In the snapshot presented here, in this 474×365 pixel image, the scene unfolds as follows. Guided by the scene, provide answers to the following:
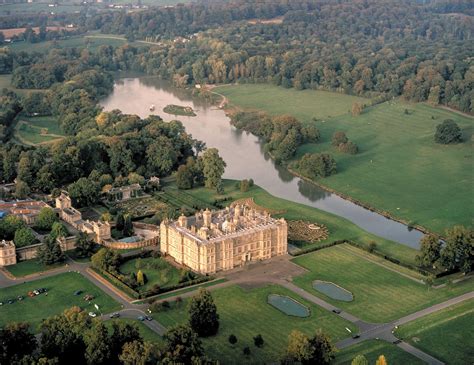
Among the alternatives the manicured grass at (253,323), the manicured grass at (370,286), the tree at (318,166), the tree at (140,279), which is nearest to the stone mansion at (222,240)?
the manicured grass at (370,286)

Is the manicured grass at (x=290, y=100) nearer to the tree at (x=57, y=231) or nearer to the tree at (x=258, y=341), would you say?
the tree at (x=57, y=231)

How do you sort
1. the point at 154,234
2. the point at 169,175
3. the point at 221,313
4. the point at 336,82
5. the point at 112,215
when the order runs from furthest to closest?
the point at 336,82 < the point at 169,175 < the point at 112,215 < the point at 154,234 < the point at 221,313

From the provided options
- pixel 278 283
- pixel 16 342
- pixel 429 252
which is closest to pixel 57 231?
pixel 278 283

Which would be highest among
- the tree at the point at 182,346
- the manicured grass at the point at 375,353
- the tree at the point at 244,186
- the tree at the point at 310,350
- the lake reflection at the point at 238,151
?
the tree at the point at 182,346

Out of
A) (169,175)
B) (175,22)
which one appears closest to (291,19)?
(175,22)

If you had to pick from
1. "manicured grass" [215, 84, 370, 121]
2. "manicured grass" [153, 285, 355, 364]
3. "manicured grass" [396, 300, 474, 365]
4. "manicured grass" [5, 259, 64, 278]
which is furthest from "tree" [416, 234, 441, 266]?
"manicured grass" [215, 84, 370, 121]

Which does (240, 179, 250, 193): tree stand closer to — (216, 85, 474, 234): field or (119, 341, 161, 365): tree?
(216, 85, 474, 234): field

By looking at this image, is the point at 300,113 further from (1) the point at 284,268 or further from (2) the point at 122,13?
(2) the point at 122,13

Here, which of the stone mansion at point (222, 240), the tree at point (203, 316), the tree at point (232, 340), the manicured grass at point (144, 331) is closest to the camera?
the tree at point (232, 340)

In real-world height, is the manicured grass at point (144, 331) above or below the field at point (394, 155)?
above
